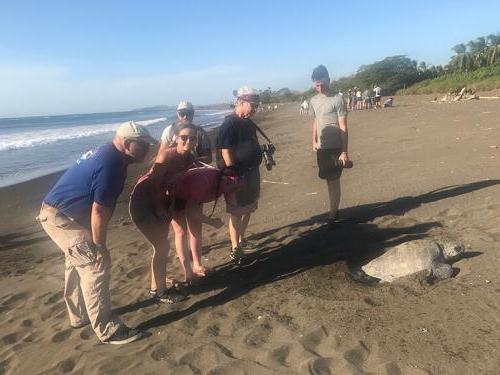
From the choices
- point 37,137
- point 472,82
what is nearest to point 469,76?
point 472,82

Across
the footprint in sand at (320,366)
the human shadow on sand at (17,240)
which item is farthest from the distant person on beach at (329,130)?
the human shadow on sand at (17,240)

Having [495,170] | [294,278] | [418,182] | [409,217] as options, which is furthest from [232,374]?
[495,170]

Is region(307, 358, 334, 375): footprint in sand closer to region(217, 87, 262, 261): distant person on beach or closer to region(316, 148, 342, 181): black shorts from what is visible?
region(217, 87, 262, 261): distant person on beach

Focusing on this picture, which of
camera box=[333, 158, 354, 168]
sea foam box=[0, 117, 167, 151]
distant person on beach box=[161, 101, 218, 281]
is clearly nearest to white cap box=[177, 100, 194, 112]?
distant person on beach box=[161, 101, 218, 281]

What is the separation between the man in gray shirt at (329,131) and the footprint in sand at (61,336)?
3441 millimetres

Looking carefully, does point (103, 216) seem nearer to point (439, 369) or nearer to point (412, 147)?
point (439, 369)

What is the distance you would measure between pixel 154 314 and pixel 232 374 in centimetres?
130

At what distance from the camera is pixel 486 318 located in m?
3.35

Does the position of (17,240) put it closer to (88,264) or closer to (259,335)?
(88,264)

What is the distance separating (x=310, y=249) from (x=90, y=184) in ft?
8.87

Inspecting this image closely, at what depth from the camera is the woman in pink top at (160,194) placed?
3.93m

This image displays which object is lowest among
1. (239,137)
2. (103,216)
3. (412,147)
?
(412,147)

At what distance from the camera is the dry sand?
3193 millimetres

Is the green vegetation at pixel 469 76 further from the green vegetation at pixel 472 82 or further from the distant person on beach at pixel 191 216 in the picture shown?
the distant person on beach at pixel 191 216
